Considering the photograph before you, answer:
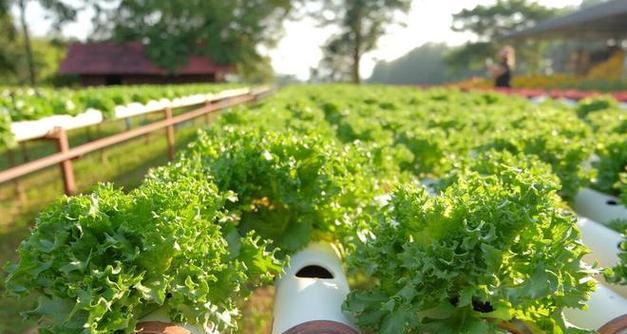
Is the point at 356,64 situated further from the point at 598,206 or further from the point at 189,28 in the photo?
the point at 598,206

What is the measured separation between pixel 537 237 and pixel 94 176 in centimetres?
1014

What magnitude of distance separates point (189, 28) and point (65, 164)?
38.4 m

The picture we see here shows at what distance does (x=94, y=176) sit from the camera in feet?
35.4

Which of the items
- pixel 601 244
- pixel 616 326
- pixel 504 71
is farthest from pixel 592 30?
pixel 616 326

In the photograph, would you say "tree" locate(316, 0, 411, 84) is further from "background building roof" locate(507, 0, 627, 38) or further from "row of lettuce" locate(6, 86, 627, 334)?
"row of lettuce" locate(6, 86, 627, 334)

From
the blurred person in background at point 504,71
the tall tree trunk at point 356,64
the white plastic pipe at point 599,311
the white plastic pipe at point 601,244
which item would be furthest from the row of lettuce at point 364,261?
the tall tree trunk at point 356,64

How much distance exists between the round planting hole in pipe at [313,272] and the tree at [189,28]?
126ft

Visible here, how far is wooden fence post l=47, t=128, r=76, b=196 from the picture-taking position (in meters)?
5.56

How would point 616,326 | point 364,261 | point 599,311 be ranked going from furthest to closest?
point 364,261 < point 599,311 < point 616,326

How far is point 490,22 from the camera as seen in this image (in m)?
49.0

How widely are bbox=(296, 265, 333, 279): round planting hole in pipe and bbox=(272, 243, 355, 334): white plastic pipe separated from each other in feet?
0.26

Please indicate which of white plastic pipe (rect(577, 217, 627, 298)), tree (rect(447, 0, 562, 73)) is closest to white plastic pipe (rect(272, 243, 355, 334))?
white plastic pipe (rect(577, 217, 627, 298))

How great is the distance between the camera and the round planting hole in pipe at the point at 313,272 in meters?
3.66

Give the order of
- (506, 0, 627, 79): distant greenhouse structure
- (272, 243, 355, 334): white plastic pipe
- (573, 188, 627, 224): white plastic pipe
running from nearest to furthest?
1. (272, 243, 355, 334): white plastic pipe
2. (573, 188, 627, 224): white plastic pipe
3. (506, 0, 627, 79): distant greenhouse structure
